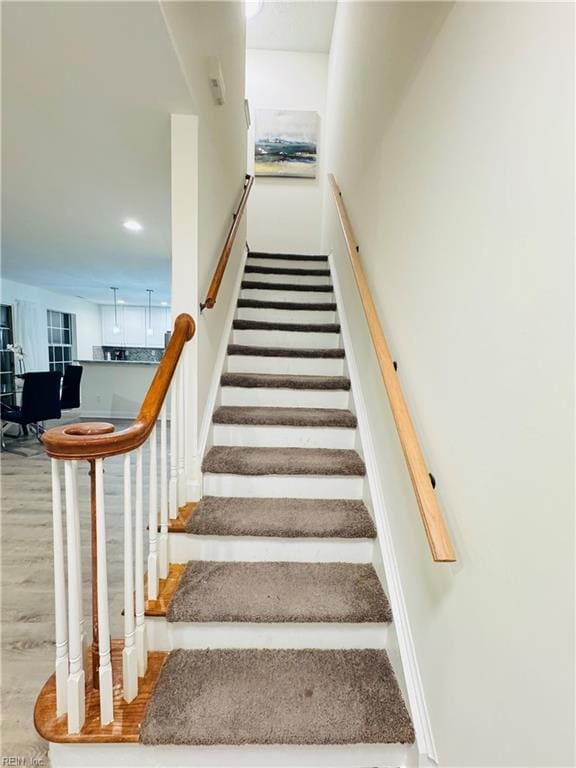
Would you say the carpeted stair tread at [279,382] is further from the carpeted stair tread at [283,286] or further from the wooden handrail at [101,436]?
the carpeted stair tread at [283,286]

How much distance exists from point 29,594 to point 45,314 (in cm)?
679

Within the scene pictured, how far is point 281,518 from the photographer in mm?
1576

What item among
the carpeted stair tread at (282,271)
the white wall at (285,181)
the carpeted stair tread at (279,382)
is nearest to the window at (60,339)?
the white wall at (285,181)

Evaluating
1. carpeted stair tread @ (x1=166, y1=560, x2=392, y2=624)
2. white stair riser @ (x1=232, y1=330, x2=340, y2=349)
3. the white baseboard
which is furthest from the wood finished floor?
white stair riser @ (x1=232, y1=330, x2=340, y2=349)

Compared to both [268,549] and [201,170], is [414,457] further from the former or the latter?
[201,170]

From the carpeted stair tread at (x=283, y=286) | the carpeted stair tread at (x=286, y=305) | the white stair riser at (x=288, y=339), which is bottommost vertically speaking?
the white stair riser at (x=288, y=339)

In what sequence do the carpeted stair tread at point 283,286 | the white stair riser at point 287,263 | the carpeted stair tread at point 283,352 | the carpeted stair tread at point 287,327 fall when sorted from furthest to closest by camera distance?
the white stair riser at point 287,263 → the carpeted stair tread at point 283,286 → the carpeted stair tread at point 287,327 → the carpeted stair tread at point 283,352

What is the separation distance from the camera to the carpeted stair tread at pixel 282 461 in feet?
5.70

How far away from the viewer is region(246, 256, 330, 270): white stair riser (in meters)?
3.68

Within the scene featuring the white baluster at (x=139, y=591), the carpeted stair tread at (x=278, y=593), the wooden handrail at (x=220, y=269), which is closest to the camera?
the white baluster at (x=139, y=591)

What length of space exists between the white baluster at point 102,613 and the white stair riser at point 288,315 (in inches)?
82.5

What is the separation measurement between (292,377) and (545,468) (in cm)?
180

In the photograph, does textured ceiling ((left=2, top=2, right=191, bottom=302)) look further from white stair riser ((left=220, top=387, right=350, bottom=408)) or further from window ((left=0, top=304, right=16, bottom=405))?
window ((left=0, top=304, right=16, bottom=405))

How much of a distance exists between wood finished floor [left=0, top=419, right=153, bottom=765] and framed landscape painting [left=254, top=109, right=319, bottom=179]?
4.07 m
